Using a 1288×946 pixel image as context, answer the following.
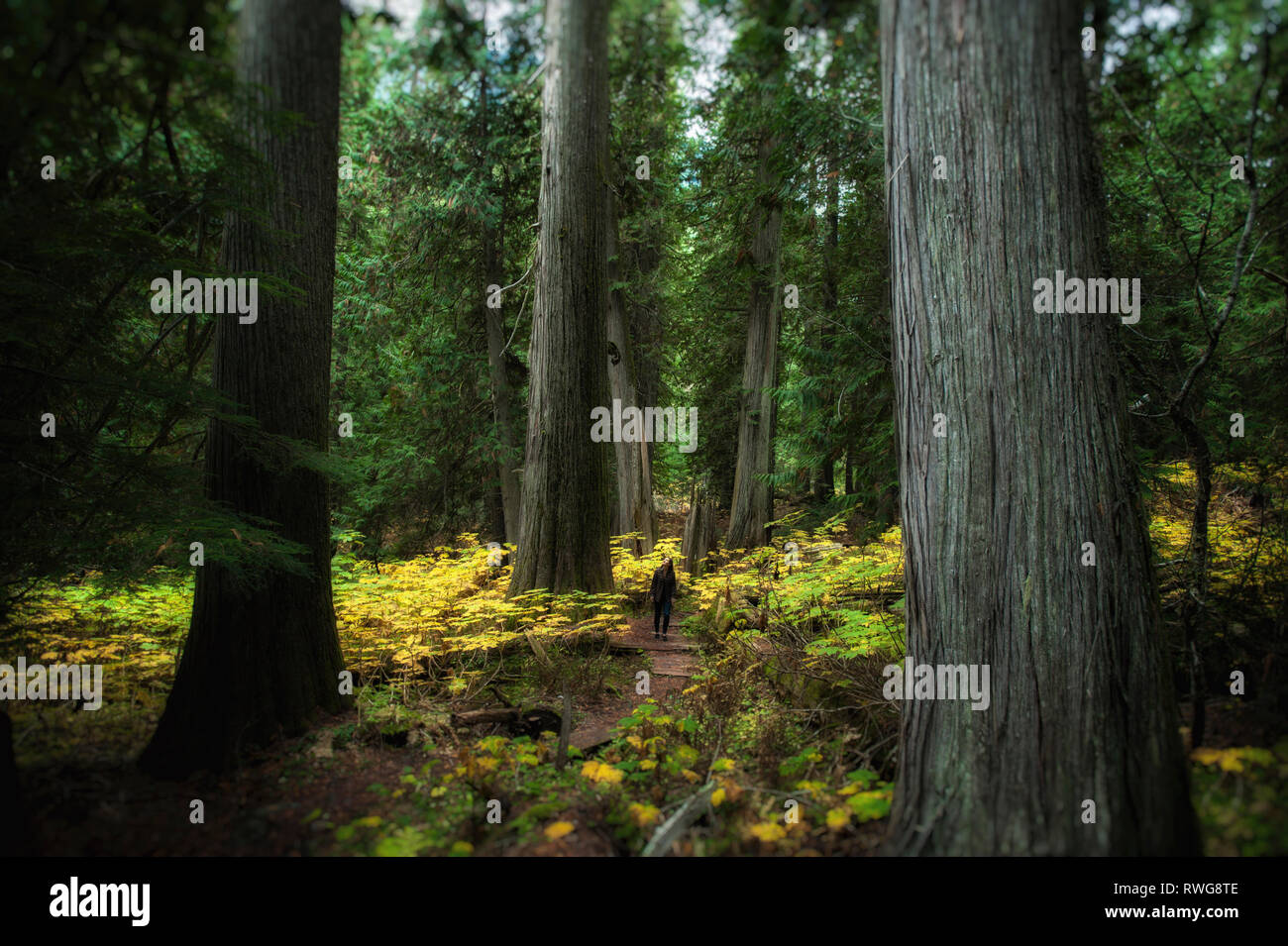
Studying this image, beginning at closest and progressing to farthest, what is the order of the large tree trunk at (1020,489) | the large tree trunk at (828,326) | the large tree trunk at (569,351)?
the large tree trunk at (1020,489) → the large tree trunk at (569,351) → the large tree trunk at (828,326)

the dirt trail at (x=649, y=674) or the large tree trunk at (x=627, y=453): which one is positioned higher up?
the large tree trunk at (x=627, y=453)

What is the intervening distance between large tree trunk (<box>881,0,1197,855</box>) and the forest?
0.06 ft

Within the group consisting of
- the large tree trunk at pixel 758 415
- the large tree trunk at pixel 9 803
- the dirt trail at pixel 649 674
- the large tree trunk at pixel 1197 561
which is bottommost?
the dirt trail at pixel 649 674

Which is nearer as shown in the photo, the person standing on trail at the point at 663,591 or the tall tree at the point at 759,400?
the person standing on trail at the point at 663,591

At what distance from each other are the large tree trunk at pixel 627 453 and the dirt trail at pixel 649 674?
4136 millimetres

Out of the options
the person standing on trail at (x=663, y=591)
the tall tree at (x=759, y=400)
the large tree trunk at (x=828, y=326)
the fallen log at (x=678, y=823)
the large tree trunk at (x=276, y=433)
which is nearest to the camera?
the fallen log at (x=678, y=823)

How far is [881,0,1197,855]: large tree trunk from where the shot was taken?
266 centimetres

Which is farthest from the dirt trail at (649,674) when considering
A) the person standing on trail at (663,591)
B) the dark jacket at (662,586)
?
the dark jacket at (662,586)

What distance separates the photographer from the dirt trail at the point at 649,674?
5222 millimetres

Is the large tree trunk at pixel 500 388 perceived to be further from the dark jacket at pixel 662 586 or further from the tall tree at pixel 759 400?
the tall tree at pixel 759 400
